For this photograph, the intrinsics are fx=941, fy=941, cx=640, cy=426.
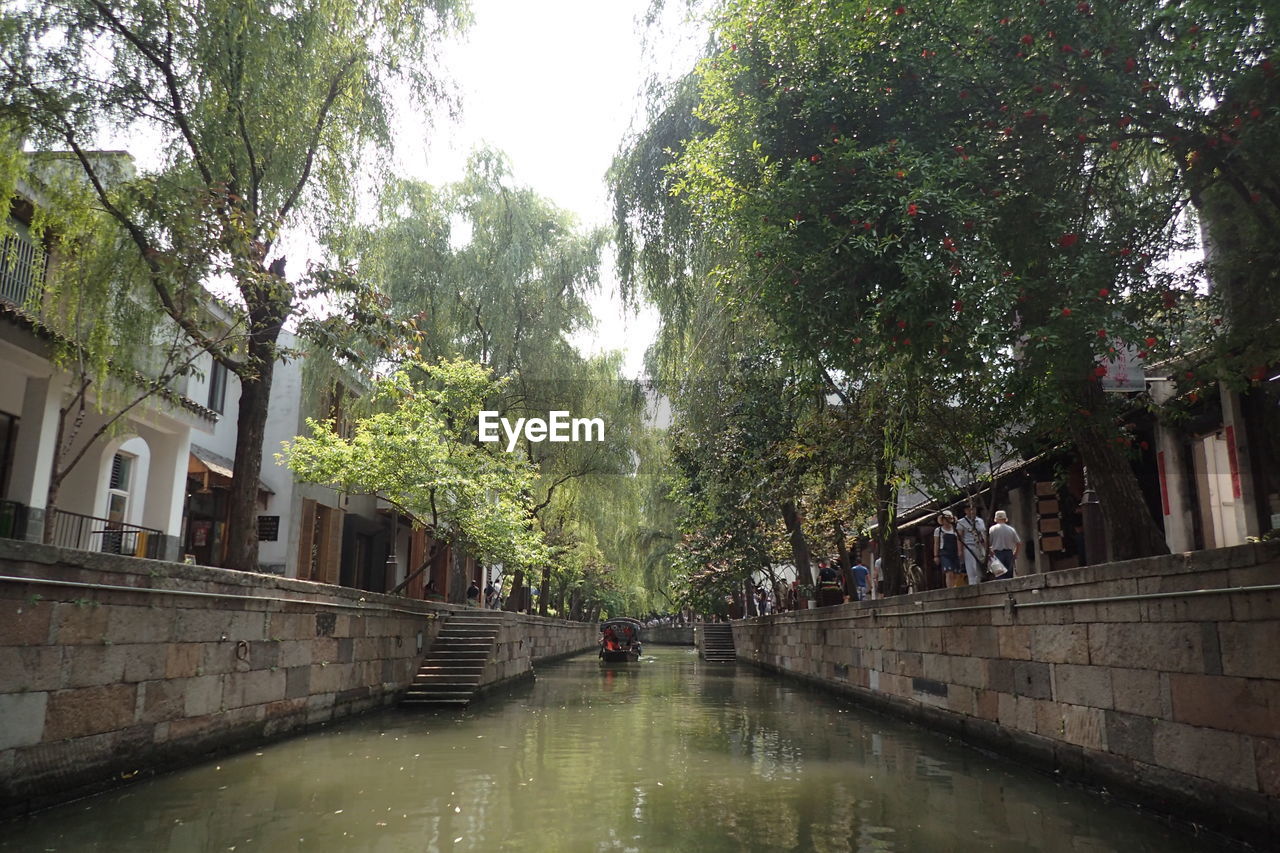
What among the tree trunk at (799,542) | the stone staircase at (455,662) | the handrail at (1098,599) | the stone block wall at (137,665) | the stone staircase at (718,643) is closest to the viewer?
the handrail at (1098,599)

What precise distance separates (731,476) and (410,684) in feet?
23.2

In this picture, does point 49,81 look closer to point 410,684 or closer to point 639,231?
point 639,231

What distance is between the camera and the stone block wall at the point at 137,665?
6414 millimetres

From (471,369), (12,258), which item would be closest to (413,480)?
(471,369)

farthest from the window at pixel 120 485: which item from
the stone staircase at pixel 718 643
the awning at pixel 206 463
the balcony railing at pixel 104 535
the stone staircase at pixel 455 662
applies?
the stone staircase at pixel 718 643

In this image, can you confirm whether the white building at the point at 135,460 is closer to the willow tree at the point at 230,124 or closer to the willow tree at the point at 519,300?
the willow tree at the point at 230,124

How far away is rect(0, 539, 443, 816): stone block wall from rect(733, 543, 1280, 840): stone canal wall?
787 centimetres

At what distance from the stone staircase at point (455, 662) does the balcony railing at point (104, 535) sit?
481 cm

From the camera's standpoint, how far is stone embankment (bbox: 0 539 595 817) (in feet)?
21.1

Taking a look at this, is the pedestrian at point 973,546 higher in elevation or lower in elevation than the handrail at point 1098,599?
higher

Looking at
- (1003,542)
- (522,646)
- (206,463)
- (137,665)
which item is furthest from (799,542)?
(137,665)

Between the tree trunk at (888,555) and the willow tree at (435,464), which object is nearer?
the willow tree at (435,464)

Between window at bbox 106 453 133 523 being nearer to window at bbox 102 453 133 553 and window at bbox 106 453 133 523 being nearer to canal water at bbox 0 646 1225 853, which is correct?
window at bbox 102 453 133 553

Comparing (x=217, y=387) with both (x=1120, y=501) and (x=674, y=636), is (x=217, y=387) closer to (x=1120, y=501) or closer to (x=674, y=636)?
(x=1120, y=501)
